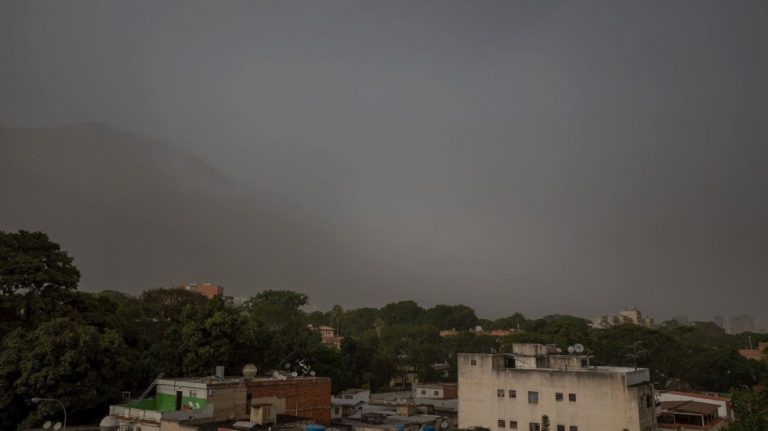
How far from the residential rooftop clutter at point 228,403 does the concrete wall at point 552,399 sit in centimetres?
980

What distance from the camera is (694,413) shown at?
37.4 m

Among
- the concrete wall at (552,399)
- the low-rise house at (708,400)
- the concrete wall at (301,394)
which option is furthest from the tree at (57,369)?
the low-rise house at (708,400)

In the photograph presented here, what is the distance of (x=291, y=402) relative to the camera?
31797 mm

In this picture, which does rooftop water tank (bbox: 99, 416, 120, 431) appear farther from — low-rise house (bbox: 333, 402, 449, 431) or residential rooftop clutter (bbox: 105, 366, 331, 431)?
low-rise house (bbox: 333, 402, 449, 431)

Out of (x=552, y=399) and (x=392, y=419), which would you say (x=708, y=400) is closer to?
(x=552, y=399)

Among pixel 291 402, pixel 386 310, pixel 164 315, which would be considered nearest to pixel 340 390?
pixel 164 315

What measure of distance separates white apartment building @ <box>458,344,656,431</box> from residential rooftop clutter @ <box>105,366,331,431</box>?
33.2 feet

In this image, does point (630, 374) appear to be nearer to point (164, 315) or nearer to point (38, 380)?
point (38, 380)

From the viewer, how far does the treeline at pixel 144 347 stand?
31453 millimetres

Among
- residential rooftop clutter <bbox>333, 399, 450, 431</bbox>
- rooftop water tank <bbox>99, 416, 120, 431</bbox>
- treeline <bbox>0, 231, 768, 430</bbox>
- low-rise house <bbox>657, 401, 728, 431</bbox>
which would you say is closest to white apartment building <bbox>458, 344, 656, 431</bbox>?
residential rooftop clutter <bbox>333, 399, 450, 431</bbox>

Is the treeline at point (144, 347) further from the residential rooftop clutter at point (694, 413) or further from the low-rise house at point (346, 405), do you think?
the residential rooftop clutter at point (694, 413)

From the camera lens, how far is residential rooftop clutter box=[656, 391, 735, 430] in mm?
37500

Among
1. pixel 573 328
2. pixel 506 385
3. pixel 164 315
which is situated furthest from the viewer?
pixel 573 328

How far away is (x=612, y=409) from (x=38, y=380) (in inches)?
1281
